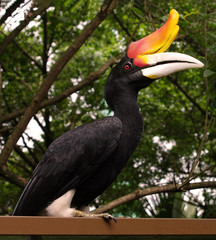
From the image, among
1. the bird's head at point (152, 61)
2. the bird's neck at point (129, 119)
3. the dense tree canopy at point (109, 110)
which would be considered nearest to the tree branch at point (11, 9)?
the bird's head at point (152, 61)

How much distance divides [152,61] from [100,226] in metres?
0.80

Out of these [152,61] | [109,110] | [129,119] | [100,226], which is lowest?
[100,226]

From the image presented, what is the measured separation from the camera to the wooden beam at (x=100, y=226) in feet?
3.43

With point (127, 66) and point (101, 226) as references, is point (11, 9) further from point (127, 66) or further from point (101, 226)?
point (101, 226)

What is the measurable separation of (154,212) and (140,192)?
1.26 metres

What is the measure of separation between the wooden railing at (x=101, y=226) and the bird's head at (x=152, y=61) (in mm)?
680

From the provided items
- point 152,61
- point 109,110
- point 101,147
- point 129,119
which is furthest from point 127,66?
point 109,110

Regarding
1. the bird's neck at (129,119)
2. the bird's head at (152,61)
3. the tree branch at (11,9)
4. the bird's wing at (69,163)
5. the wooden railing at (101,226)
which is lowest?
the wooden railing at (101,226)

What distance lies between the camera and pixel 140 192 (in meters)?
2.09

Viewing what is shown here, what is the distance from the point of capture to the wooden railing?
1.05m

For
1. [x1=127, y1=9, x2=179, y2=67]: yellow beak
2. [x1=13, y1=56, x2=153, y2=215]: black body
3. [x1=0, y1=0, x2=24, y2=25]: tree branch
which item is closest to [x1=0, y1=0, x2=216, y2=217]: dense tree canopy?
[x1=0, y1=0, x2=24, y2=25]: tree branch

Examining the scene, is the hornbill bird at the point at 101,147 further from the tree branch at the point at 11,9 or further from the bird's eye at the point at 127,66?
the tree branch at the point at 11,9

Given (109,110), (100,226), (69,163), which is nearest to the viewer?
(100,226)

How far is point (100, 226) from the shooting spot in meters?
1.12
